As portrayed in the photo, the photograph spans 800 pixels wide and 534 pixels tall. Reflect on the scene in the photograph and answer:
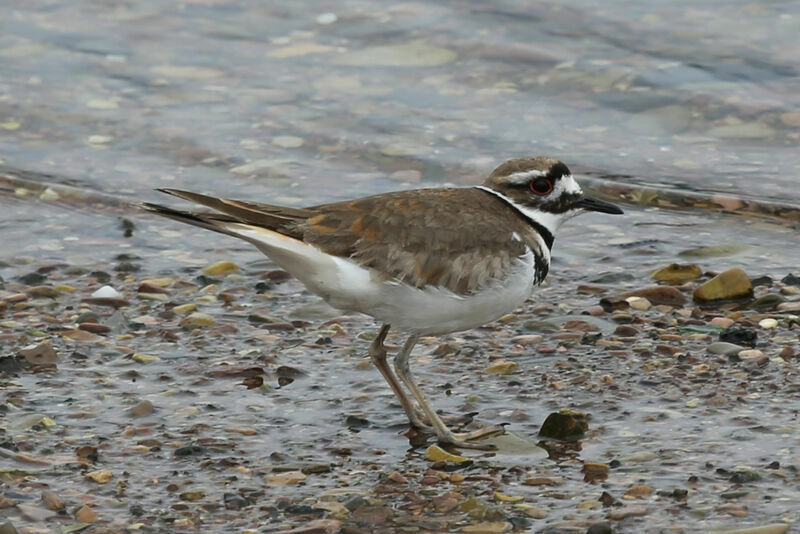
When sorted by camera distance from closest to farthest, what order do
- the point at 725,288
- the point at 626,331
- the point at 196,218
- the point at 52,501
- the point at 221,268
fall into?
1. the point at 52,501
2. the point at 196,218
3. the point at 626,331
4. the point at 725,288
5. the point at 221,268

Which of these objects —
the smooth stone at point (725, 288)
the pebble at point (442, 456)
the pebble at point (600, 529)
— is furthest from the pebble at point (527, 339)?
the pebble at point (600, 529)

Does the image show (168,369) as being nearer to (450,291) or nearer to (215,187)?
(450,291)

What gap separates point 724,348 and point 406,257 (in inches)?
72.5

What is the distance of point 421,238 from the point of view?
6.10 meters

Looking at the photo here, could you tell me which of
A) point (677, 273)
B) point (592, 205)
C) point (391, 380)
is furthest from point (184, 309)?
point (677, 273)

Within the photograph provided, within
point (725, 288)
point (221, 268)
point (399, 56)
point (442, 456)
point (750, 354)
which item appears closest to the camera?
point (442, 456)

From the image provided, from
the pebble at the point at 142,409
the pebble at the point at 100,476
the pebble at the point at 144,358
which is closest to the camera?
the pebble at the point at 100,476

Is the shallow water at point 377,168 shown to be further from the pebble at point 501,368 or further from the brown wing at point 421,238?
the brown wing at point 421,238

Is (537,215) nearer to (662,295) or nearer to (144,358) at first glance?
(662,295)

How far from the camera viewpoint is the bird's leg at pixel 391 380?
622 cm

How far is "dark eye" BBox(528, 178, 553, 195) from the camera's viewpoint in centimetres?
654

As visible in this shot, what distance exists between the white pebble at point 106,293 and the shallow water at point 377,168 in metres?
0.30

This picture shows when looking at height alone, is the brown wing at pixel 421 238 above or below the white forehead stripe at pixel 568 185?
below

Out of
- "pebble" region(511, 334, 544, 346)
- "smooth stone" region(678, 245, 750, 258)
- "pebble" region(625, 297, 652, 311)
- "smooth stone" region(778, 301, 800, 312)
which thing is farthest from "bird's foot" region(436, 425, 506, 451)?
"smooth stone" region(678, 245, 750, 258)
